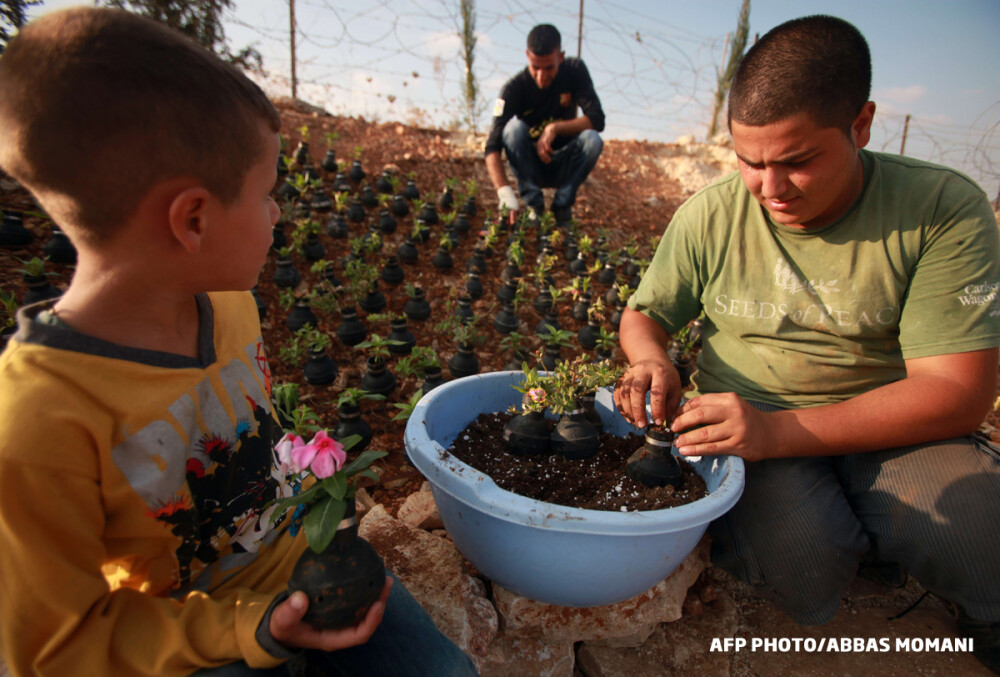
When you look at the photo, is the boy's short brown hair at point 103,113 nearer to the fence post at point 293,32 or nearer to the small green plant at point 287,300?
the small green plant at point 287,300

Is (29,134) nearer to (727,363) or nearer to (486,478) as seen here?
(486,478)

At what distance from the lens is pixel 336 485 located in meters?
1.18

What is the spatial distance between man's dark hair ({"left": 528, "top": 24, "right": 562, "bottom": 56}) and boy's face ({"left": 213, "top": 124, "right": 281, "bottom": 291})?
15.0 ft

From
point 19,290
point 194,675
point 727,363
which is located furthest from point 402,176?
Answer: point 194,675

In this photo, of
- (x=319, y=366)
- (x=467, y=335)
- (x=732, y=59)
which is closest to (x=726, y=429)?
(x=467, y=335)

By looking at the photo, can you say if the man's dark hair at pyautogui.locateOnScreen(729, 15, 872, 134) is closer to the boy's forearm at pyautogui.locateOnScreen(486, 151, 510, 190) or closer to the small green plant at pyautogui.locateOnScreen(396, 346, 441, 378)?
the small green plant at pyautogui.locateOnScreen(396, 346, 441, 378)

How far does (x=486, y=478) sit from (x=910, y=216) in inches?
65.2

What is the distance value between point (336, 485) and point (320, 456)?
7 cm

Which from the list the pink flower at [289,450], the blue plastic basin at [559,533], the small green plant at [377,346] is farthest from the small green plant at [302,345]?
the pink flower at [289,450]

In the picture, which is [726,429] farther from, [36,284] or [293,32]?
[293,32]

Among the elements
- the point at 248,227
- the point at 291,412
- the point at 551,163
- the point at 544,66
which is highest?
the point at 544,66

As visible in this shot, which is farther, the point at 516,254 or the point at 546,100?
the point at 546,100

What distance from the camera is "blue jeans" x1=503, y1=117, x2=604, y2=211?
5.71 m

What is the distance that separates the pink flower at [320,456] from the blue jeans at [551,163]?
509cm
